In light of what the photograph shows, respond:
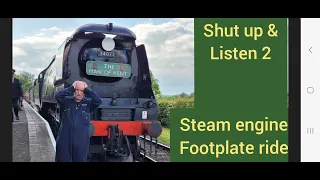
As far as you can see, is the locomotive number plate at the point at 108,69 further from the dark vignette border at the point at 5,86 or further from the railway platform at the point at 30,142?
the dark vignette border at the point at 5,86

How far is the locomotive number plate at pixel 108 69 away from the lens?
16.9 ft

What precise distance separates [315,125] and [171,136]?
1514mm

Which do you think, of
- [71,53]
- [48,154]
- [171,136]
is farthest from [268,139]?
[71,53]

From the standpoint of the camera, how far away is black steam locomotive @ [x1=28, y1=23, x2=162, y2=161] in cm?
495

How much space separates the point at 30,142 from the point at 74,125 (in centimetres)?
91

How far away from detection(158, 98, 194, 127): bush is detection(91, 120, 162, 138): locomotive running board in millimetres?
136

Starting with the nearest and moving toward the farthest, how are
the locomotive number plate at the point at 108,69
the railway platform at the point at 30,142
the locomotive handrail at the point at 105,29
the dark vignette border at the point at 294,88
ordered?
the dark vignette border at the point at 294,88
the railway platform at the point at 30,142
the locomotive handrail at the point at 105,29
the locomotive number plate at the point at 108,69

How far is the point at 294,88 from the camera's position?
372 centimetres

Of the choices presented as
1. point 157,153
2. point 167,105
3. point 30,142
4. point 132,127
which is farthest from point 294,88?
point 30,142

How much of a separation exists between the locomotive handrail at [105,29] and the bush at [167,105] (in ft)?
3.62

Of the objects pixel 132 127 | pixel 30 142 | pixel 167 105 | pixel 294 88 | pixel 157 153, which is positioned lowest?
pixel 157 153

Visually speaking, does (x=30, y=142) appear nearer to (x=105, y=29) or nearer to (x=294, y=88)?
(x=105, y=29)

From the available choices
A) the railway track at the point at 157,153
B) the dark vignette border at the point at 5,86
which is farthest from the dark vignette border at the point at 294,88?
the dark vignette border at the point at 5,86
